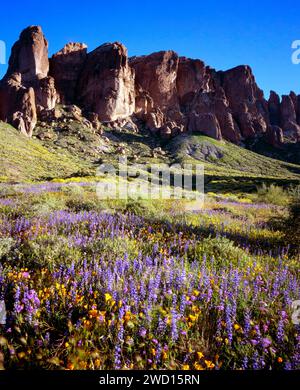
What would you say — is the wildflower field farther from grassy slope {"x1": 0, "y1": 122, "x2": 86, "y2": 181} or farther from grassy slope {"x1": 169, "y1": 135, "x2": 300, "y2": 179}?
grassy slope {"x1": 169, "y1": 135, "x2": 300, "y2": 179}

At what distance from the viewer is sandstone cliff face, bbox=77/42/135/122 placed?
131 metres

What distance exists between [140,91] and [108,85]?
21.0 meters

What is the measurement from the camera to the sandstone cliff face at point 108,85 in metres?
131

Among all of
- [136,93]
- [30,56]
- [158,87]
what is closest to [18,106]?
[30,56]

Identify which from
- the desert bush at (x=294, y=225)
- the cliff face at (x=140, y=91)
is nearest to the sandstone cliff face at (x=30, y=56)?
the cliff face at (x=140, y=91)

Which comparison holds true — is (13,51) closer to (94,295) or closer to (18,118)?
(18,118)

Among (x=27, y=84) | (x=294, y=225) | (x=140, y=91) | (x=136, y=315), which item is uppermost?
(x=140, y=91)

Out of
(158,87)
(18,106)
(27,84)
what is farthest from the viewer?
(158,87)

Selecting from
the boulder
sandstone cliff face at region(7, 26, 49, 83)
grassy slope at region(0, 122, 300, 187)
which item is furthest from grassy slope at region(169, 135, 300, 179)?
sandstone cliff face at region(7, 26, 49, 83)

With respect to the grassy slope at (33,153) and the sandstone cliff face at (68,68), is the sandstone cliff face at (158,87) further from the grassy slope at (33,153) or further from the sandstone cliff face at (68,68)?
the grassy slope at (33,153)

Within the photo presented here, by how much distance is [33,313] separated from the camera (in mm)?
2797

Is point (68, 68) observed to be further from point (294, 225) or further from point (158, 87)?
point (294, 225)

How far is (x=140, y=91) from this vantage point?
492 ft
